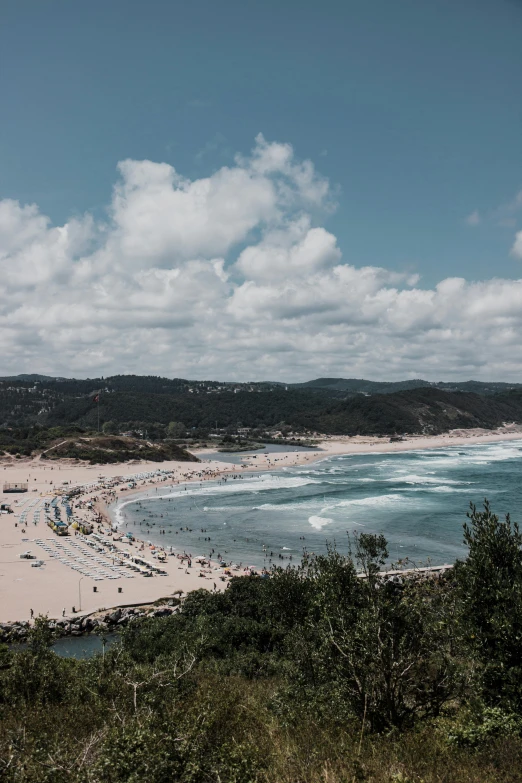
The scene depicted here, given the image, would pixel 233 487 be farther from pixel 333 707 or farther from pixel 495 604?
pixel 333 707

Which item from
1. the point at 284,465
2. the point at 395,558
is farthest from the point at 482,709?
the point at 284,465

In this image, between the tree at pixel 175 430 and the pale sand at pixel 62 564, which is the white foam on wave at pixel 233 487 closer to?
the pale sand at pixel 62 564

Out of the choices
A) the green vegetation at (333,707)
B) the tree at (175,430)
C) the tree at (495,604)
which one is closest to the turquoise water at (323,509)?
the green vegetation at (333,707)

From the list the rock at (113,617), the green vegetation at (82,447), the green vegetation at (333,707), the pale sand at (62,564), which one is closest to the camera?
the green vegetation at (333,707)

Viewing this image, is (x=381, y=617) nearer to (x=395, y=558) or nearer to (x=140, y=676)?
(x=140, y=676)

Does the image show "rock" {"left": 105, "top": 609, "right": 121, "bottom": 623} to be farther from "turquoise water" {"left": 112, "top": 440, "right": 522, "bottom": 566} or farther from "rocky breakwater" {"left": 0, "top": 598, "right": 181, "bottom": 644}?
"turquoise water" {"left": 112, "top": 440, "right": 522, "bottom": 566}

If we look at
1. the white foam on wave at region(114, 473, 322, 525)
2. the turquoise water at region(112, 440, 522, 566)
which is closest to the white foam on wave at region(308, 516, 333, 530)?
the turquoise water at region(112, 440, 522, 566)

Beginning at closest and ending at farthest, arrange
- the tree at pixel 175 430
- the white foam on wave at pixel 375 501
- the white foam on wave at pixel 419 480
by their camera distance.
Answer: the white foam on wave at pixel 375 501 → the white foam on wave at pixel 419 480 → the tree at pixel 175 430
